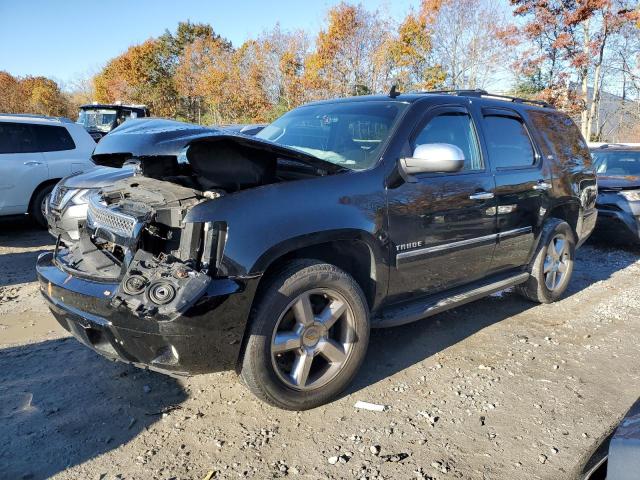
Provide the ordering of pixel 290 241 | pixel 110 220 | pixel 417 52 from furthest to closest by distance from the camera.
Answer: pixel 417 52 → pixel 110 220 → pixel 290 241

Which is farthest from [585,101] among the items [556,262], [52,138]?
[52,138]

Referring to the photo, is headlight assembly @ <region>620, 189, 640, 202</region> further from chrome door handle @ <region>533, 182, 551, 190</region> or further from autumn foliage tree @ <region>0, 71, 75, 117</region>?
autumn foliage tree @ <region>0, 71, 75, 117</region>

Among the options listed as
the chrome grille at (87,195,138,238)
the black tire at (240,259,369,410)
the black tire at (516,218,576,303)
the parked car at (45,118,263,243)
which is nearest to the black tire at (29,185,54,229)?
the parked car at (45,118,263,243)

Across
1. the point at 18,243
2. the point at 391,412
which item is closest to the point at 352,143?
the point at 391,412

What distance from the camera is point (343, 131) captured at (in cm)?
378

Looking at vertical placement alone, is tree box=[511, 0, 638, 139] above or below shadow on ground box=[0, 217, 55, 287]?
above

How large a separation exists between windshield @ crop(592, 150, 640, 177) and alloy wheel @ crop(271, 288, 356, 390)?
6849mm

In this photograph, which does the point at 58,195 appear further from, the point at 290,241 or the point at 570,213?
the point at 570,213

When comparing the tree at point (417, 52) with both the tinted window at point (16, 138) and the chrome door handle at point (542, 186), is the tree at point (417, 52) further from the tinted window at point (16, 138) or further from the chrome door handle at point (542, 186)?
the chrome door handle at point (542, 186)

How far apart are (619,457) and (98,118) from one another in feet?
56.8

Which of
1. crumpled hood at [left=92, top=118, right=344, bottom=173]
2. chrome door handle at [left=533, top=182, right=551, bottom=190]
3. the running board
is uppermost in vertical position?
crumpled hood at [left=92, top=118, right=344, bottom=173]

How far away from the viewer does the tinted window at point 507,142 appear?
416cm

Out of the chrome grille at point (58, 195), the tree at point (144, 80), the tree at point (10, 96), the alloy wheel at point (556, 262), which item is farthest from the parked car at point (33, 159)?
the tree at point (10, 96)

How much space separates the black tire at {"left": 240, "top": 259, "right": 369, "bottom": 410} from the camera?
273 cm
